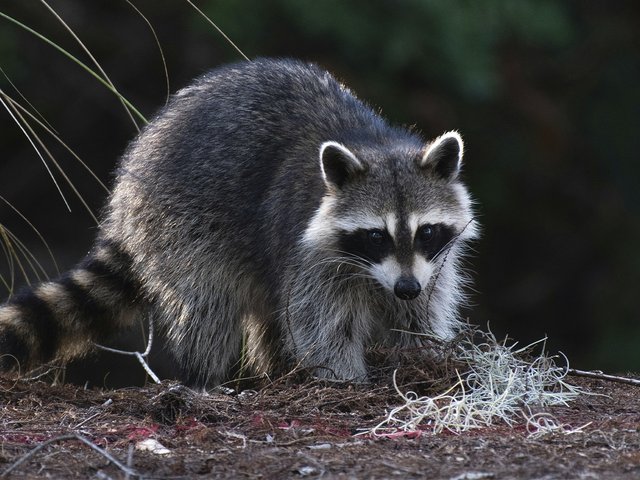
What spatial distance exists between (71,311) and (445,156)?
7.05 ft

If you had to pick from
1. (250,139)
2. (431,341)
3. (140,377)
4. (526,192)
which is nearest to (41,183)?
(140,377)

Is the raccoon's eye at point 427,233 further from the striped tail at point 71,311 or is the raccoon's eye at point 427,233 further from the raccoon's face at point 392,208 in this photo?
the striped tail at point 71,311

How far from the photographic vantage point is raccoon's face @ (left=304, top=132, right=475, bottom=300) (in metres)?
6.11

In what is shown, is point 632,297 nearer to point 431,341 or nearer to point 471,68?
point 471,68

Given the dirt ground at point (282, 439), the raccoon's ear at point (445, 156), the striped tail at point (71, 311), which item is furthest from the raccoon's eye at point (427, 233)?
the striped tail at point (71, 311)

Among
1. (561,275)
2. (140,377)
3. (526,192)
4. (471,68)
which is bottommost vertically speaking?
(140,377)

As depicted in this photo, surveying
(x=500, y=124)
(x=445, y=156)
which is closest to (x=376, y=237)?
(x=445, y=156)

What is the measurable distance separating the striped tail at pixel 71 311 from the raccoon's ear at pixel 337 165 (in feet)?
4.87

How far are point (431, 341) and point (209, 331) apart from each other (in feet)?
4.21

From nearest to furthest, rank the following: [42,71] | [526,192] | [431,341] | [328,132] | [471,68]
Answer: [431,341] → [328,132] → [471,68] → [42,71] → [526,192]

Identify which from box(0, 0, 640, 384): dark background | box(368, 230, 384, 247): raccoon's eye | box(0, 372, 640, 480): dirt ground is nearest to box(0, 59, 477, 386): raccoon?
box(368, 230, 384, 247): raccoon's eye

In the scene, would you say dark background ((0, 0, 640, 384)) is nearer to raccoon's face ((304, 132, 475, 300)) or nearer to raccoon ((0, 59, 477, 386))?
raccoon ((0, 59, 477, 386))

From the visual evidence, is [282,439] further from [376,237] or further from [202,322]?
[202,322]

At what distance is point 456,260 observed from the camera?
6.75m
